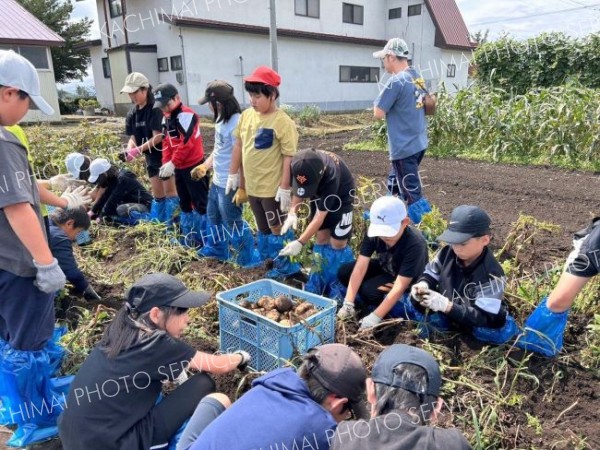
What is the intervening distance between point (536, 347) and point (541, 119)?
7.32 meters

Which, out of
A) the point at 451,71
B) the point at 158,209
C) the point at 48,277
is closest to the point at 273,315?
the point at 48,277

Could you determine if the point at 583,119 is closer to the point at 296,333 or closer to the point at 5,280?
the point at 296,333

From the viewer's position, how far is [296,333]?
233 cm

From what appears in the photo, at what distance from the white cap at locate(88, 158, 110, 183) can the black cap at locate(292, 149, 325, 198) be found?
9.14 feet

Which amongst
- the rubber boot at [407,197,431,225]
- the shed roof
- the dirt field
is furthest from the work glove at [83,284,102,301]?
the shed roof

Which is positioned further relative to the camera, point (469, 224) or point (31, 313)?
point (469, 224)

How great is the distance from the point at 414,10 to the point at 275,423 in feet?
76.4

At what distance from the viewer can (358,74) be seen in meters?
21.4

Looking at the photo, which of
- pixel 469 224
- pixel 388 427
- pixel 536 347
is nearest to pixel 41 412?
pixel 388 427

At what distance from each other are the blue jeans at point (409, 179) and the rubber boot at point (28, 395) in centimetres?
313

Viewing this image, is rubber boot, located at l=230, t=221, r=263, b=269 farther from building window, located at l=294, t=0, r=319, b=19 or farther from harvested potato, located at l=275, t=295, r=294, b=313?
building window, located at l=294, t=0, r=319, b=19

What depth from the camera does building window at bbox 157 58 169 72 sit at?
1603 cm

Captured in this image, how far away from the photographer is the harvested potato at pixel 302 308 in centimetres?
253

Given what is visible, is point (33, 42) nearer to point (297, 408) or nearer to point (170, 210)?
point (170, 210)
